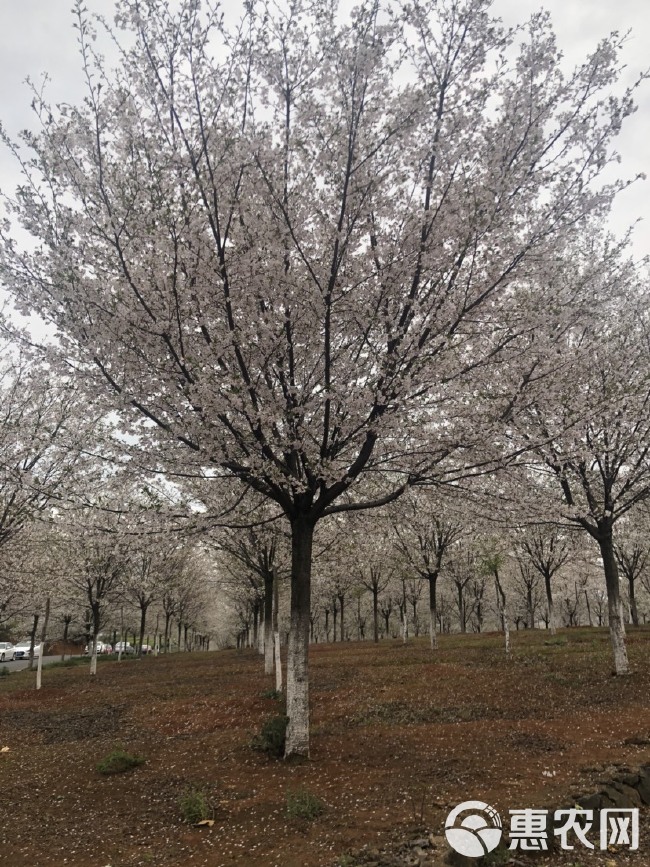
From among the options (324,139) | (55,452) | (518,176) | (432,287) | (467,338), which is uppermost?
(324,139)

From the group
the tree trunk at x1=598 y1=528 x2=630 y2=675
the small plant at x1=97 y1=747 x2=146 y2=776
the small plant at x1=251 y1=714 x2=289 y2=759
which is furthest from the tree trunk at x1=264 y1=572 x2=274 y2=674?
the small plant at x1=251 y1=714 x2=289 y2=759

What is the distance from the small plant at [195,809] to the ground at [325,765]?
0.15 metres

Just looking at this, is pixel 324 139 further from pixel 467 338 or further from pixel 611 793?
pixel 611 793

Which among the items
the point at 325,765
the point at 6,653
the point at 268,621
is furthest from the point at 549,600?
the point at 6,653

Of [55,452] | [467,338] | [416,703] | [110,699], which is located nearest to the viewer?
[467,338]

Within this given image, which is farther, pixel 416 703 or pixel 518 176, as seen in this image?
pixel 416 703

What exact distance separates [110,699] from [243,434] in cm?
1439

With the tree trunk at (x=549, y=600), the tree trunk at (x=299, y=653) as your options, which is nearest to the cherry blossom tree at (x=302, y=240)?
the tree trunk at (x=299, y=653)

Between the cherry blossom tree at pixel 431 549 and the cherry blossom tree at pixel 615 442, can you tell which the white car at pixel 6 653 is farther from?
the cherry blossom tree at pixel 615 442

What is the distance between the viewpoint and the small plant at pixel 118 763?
30.4 feet

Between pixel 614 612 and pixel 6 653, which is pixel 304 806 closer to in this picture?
pixel 614 612

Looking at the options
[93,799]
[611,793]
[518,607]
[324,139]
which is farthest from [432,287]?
[518,607]

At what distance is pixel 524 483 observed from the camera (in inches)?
425

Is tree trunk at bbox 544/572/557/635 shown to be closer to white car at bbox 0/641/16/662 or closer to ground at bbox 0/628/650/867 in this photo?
ground at bbox 0/628/650/867
